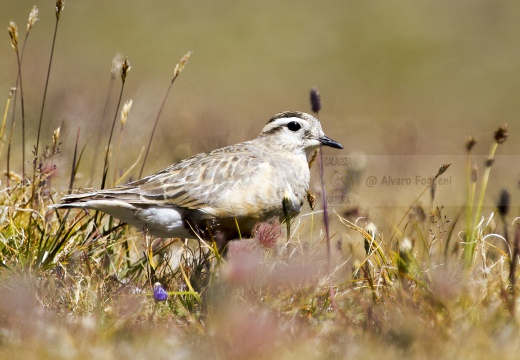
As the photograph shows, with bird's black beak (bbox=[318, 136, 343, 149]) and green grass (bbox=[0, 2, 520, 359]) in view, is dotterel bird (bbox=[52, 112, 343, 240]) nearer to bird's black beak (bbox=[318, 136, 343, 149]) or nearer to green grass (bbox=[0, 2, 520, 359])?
green grass (bbox=[0, 2, 520, 359])

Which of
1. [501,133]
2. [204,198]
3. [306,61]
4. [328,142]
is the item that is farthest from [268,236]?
[306,61]

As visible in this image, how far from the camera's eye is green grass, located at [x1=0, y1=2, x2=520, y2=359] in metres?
4.62

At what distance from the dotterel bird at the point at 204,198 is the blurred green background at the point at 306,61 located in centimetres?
684

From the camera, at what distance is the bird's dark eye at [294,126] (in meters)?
7.68

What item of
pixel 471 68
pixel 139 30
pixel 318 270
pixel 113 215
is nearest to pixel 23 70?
pixel 113 215

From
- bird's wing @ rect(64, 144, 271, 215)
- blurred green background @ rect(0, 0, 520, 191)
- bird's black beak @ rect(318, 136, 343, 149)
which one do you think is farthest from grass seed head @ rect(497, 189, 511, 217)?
blurred green background @ rect(0, 0, 520, 191)

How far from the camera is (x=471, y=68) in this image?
31.3 meters

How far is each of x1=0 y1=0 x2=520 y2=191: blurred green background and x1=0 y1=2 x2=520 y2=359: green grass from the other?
763cm

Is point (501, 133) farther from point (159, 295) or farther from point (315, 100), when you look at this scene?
point (159, 295)

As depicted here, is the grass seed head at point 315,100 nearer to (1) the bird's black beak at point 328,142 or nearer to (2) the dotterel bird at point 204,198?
(2) the dotterel bird at point 204,198

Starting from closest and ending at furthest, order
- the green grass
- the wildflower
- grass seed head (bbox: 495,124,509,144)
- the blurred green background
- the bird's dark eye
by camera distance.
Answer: the green grass
grass seed head (bbox: 495,124,509,144)
the wildflower
the bird's dark eye
the blurred green background

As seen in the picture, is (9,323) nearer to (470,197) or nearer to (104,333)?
(104,333)

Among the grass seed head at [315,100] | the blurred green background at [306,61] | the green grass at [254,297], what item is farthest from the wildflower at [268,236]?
the blurred green background at [306,61]

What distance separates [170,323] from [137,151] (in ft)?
21.4
